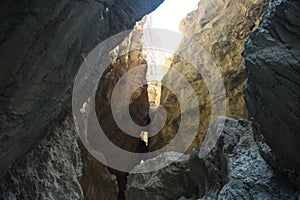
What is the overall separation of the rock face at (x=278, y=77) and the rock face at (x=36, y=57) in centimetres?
272

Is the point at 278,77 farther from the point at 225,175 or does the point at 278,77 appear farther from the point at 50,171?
the point at 50,171

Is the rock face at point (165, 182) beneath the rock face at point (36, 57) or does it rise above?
beneath

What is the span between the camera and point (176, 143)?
53.8 feet

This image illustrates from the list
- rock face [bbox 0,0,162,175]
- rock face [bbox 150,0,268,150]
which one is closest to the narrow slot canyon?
rock face [bbox 0,0,162,175]

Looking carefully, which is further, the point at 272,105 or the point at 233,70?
the point at 233,70

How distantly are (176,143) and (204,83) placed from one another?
406 centimetres

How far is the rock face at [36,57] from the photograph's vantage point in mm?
3094

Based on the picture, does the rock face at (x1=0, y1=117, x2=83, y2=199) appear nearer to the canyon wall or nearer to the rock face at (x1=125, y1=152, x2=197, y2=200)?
the canyon wall

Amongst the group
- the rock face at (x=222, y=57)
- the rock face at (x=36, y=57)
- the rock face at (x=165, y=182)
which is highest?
the rock face at (x=222, y=57)

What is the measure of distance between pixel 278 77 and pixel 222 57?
12883 millimetres

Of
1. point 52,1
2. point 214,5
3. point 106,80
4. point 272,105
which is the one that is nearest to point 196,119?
point 106,80

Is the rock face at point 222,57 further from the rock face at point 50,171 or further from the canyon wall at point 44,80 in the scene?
the canyon wall at point 44,80

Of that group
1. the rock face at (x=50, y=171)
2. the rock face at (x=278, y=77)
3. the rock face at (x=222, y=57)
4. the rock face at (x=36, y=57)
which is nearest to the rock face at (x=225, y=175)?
the rock face at (x=278, y=77)

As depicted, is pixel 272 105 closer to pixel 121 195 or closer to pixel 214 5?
pixel 121 195
